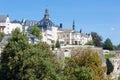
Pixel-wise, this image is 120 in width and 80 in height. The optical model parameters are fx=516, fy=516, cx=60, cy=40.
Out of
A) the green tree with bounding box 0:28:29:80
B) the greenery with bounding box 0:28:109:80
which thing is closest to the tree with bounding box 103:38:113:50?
the greenery with bounding box 0:28:109:80

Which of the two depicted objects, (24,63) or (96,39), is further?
(96,39)

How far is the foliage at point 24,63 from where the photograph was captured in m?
36.4

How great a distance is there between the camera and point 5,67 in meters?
38.1

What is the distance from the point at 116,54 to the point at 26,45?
53645 mm

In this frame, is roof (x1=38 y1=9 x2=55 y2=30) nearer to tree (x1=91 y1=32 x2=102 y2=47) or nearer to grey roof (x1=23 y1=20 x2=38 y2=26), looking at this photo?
grey roof (x1=23 y1=20 x2=38 y2=26)

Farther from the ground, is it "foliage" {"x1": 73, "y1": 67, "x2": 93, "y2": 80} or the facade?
the facade

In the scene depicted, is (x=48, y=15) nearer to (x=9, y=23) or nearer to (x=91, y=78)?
(x=9, y=23)

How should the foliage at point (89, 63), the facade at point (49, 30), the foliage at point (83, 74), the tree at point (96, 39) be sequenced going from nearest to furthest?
the foliage at point (83, 74) < the foliage at point (89, 63) < the facade at point (49, 30) < the tree at point (96, 39)

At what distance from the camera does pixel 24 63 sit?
121 feet

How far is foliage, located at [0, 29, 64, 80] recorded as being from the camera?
119 ft

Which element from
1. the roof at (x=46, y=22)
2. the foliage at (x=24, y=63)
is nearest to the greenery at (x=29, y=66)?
the foliage at (x=24, y=63)

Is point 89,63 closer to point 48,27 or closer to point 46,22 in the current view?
point 48,27

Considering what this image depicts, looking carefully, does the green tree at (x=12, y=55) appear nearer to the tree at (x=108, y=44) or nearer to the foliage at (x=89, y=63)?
the foliage at (x=89, y=63)

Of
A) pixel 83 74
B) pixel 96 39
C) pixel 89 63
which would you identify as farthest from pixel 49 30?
pixel 83 74
